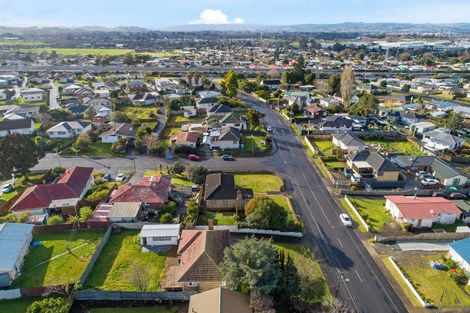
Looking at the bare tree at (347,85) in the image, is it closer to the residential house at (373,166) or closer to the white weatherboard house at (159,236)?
the residential house at (373,166)

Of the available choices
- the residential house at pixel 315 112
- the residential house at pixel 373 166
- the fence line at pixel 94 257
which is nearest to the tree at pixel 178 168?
the fence line at pixel 94 257

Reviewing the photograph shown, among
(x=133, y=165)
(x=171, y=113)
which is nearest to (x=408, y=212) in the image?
(x=133, y=165)

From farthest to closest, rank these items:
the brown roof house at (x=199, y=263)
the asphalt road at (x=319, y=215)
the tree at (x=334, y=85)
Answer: the tree at (x=334, y=85) → the asphalt road at (x=319, y=215) → the brown roof house at (x=199, y=263)

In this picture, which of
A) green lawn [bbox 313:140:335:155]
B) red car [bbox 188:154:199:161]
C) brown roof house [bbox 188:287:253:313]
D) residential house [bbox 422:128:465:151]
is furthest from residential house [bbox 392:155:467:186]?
brown roof house [bbox 188:287:253:313]

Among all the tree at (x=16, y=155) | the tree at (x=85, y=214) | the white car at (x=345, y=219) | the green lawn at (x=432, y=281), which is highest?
the tree at (x=16, y=155)

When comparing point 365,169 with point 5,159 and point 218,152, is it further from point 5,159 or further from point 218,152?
point 5,159

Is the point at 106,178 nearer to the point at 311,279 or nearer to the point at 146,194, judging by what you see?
the point at 146,194

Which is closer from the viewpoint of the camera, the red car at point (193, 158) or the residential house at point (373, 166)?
the residential house at point (373, 166)
